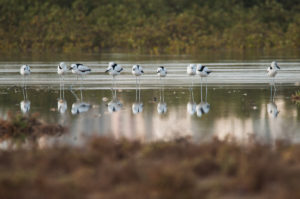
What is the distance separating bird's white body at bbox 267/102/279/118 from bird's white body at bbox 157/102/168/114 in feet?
9.46

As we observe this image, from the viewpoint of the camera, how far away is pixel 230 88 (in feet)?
85.8

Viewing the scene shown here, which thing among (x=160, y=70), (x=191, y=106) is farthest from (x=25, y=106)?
(x=160, y=70)

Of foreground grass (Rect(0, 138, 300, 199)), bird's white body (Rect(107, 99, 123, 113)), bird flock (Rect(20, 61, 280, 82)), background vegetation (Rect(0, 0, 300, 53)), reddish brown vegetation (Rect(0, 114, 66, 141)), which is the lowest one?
foreground grass (Rect(0, 138, 300, 199))

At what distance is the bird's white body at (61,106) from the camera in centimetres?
1980

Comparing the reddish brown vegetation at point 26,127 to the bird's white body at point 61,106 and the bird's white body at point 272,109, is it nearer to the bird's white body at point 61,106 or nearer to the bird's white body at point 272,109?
the bird's white body at point 61,106

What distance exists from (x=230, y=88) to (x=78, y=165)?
633 inches

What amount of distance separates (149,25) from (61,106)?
6194cm

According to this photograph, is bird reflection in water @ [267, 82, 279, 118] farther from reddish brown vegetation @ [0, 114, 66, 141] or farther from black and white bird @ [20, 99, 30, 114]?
black and white bird @ [20, 99, 30, 114]

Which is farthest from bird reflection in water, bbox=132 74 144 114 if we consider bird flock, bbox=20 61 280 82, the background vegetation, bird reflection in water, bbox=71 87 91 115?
the background vegetation

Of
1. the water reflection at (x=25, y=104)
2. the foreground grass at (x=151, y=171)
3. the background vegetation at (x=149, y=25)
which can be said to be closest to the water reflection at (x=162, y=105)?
the water reflection at (x=25, y=104)

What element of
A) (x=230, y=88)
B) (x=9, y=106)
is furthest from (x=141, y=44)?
(x=9, y=106)

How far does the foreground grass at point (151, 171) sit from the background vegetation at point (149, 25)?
186 feet

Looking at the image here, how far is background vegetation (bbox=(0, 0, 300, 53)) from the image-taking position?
2931 inches

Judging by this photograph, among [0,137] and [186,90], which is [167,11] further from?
[0,137]
